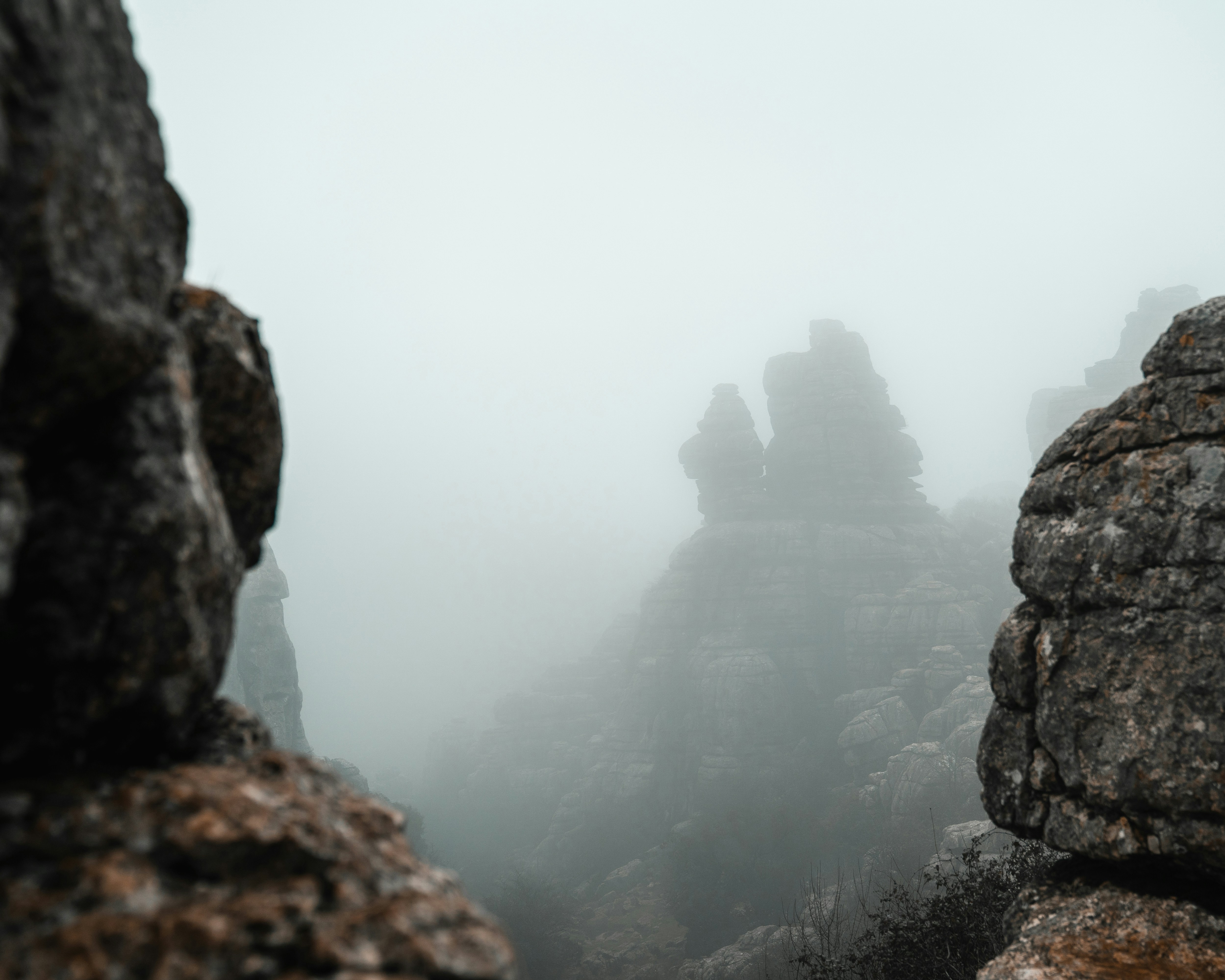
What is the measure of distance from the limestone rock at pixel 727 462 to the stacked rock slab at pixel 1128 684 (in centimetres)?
10235

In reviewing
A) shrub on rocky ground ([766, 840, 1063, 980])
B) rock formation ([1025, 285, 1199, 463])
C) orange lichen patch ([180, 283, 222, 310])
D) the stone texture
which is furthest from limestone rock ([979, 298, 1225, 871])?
rock formation ([1025, 285, 1199, 463])

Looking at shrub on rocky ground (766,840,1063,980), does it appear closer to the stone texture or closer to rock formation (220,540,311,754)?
the stone texture

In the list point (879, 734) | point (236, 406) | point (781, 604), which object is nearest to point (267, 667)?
point (781, 604)

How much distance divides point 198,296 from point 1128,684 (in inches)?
448

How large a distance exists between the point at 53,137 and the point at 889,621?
9660 cm

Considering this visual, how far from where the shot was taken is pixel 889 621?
8819 centimetres

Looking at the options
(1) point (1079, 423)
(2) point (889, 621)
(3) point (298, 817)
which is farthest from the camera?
(2) point (889, 621)

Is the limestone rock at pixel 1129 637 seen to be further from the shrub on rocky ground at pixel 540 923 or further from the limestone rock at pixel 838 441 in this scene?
the limestone rock at pixel 838 441

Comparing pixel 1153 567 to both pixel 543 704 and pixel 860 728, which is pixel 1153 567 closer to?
pixel 860 728

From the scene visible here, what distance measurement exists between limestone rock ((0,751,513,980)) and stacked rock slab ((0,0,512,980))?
1 centimetres

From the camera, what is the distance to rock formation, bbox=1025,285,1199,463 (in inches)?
4459

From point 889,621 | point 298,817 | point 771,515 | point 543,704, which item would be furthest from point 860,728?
point 298,817

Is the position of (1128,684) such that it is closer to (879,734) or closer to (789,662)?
(879,734)

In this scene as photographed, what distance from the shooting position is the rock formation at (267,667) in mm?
76062
